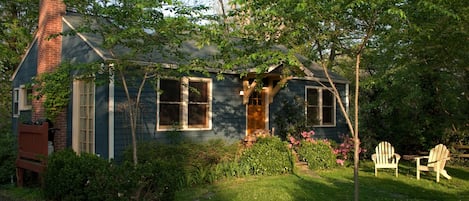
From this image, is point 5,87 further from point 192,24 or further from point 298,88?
point 192,24

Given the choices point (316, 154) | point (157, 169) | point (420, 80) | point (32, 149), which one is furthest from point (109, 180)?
point (420, 80)

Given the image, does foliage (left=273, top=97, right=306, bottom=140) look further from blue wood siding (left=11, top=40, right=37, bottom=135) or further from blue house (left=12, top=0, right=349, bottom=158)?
blue wood siding (left=11, top=40, right=37, bottom=135)

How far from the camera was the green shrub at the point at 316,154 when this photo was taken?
39.9 ft

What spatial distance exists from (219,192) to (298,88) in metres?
7.35

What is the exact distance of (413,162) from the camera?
1431 cm

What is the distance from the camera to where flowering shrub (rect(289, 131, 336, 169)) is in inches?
479

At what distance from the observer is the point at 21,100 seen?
1378 cm

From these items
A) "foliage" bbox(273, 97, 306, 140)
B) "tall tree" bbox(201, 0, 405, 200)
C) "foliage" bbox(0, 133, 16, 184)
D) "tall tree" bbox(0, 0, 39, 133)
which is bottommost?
"foliage" bbox(0, 133, 16, 184)

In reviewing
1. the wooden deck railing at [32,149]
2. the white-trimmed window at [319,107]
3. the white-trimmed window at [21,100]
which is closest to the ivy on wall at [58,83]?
the wooden deck railing at [32,149]

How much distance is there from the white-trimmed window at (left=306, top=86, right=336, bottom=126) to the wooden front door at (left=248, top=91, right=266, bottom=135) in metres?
2.07

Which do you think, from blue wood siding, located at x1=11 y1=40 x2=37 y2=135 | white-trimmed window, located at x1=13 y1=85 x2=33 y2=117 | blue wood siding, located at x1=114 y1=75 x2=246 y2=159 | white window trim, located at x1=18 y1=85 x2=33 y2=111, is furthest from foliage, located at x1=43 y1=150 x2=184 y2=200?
white window trim, located at x1=18 y1=85 x2=33 y2=111

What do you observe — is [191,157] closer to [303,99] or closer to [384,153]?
[384,153]

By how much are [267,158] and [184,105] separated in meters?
2.69

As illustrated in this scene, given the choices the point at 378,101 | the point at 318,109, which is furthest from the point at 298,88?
the point at 378,101
